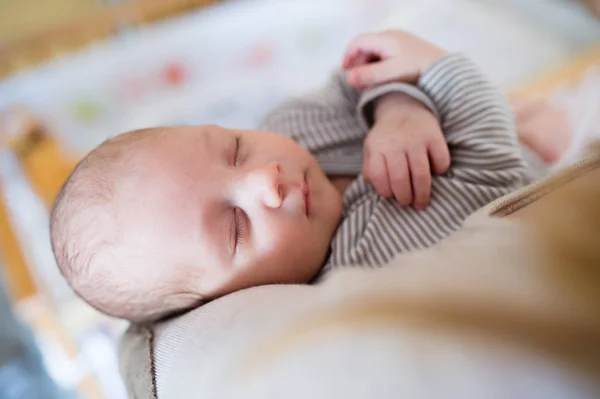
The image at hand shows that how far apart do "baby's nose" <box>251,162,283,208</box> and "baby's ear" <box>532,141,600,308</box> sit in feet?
0.95

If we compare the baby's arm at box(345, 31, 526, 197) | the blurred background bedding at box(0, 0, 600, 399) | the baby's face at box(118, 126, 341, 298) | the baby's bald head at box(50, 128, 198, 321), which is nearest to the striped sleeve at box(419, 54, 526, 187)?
the baby's arm at box(345, 31, 526, 197)

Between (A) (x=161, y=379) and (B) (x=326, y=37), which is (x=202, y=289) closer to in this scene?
(A) (x=161, y=379)

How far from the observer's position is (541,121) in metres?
0.92

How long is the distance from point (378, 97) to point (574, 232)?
49 cm

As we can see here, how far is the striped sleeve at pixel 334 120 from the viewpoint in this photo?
0.83 meters

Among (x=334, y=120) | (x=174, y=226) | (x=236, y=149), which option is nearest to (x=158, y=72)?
(x=334, y=120)

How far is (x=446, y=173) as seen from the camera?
72 centimetres

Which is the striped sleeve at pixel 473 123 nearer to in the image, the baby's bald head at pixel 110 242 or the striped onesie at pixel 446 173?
the striped onesie at pixel 446 173

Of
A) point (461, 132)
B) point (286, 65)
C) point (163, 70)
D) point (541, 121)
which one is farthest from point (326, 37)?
point (461, 132)

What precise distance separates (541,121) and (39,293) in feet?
3.68

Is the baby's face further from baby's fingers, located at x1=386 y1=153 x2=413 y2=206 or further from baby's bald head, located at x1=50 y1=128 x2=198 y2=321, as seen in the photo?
baby's fingers, located at x1=386 y1=153 x2=413 y2=206

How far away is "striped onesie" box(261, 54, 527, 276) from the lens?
666mm

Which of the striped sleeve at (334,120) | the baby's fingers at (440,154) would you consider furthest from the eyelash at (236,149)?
the baby's fingers at (440,154)

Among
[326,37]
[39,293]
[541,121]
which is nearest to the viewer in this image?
[541,121]
